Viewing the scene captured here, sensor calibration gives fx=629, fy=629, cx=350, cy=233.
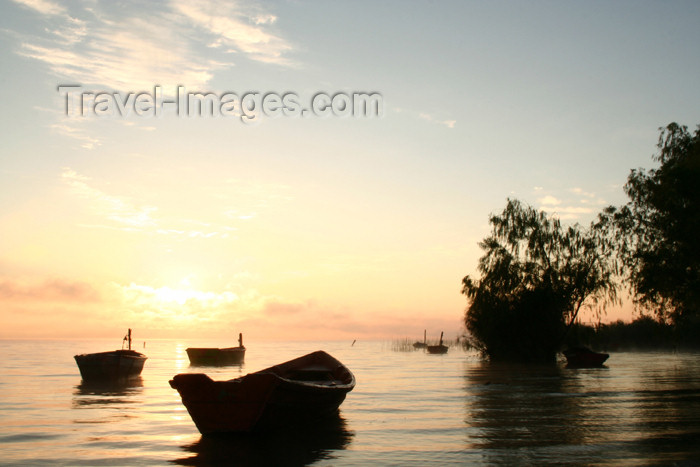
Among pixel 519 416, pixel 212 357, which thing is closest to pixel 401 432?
pixel 519 416

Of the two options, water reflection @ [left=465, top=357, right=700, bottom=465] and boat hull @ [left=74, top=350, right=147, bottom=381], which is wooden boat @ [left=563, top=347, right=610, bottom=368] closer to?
water reflection @ [left=465, top=357, right=700, bottom=465]

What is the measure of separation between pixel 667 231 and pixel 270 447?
2293 cm

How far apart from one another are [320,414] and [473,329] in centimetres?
3937

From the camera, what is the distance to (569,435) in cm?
1409

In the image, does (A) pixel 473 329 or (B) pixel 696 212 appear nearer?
(B) pixel 696 212

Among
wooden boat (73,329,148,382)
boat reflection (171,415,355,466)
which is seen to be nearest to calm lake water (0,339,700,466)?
boat reflection (171,415,355,466)

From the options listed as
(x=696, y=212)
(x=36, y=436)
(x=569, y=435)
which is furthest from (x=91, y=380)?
(x=696, y=212)

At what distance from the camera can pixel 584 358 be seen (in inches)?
1843

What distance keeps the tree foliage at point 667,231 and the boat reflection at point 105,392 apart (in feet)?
78.0

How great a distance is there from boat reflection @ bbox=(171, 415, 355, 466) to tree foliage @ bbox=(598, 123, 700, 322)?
1966 cm

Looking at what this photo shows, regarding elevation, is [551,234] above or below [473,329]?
above

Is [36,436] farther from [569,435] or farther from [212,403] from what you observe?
[569,435]

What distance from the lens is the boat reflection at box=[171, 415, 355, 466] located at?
1168 centimetres

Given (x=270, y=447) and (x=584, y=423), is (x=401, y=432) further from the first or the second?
(x=584, y=423)
